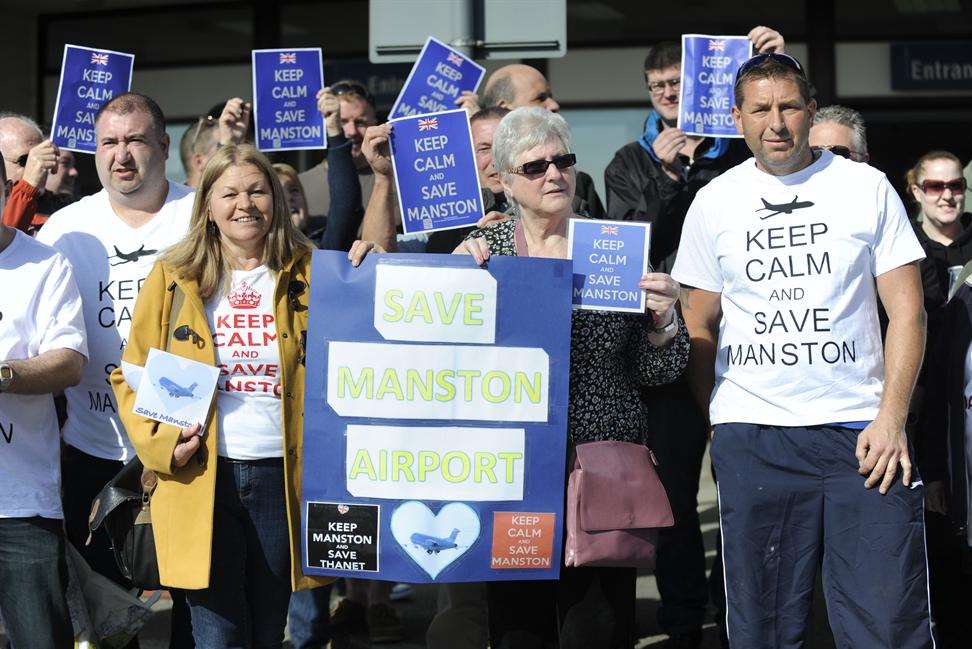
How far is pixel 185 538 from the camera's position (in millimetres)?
4086

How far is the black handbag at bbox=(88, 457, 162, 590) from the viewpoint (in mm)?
4180

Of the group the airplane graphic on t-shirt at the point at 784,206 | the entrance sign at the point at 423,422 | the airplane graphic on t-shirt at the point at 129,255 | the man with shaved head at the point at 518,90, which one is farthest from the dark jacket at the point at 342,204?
the airplane graphic on t-shirt at the point at 784,206

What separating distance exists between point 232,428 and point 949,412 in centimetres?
240

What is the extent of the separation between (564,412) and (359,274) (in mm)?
744

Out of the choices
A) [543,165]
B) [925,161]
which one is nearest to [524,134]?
[543,165]

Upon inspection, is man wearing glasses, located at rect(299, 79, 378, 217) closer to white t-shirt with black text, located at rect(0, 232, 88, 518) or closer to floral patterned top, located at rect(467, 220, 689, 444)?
white t-shirt with black text, located at rect(0, 232, 88, 518)

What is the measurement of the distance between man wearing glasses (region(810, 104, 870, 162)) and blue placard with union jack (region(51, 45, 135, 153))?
3.02 metres

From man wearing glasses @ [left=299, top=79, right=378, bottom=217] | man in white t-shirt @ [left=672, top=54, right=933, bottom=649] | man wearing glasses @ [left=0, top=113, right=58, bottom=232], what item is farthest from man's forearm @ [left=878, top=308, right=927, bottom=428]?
man wearing glasses @ [left=0, top=113, right=58, bottom=232]

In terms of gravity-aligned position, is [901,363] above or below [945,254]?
below

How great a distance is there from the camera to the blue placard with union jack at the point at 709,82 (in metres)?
5.38

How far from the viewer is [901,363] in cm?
392

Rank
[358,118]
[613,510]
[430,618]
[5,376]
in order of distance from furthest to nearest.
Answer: [430,618] < [358,118] < [5,376] < [613,510]

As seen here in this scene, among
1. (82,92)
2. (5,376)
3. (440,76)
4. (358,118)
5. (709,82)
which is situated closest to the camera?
(5,376)

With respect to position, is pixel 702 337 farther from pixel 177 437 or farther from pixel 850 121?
pixel 177 437
